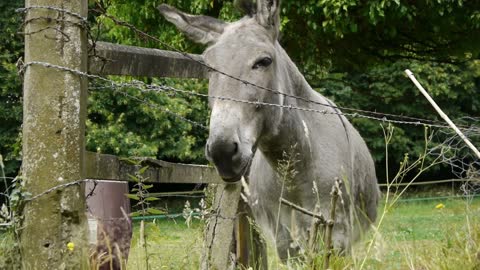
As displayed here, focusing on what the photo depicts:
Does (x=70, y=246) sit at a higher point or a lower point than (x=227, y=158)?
lower

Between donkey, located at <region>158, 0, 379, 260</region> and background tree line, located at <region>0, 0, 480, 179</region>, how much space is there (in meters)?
0.68

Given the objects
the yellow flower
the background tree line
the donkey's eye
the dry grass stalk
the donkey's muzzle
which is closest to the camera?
the dry grass stalk

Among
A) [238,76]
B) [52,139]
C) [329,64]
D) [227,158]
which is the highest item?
[329,64]

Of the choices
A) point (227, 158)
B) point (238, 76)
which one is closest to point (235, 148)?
point (227, 158)

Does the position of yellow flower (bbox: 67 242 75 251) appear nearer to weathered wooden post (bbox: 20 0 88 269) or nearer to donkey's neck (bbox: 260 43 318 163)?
weathered wooden post (bbox: 20 0 88 269)

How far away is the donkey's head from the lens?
3752mm

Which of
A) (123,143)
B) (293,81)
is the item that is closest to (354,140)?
(293,81)

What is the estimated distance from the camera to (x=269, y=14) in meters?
4.47

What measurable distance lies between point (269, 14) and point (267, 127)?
2.07ft

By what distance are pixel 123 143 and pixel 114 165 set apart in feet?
48.8

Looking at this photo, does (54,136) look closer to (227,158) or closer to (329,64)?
(227,158)

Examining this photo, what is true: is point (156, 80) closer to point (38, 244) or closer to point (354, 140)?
point (354, 140)

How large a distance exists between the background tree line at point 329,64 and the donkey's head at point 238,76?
0.63m

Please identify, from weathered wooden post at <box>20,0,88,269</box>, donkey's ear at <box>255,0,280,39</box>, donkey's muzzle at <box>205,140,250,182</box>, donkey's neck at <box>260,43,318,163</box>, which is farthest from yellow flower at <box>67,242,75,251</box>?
donkey's ear at <box>255,0,280,39</box>
